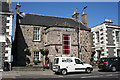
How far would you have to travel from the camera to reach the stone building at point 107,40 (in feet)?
70.1

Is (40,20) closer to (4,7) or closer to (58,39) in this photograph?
(58,39)

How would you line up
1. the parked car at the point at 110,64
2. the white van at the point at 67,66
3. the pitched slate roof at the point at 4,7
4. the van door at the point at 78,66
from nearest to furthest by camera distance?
the white van at the point at 67,66, the van door at the point at 78,66, the parked car at the point at 110,64, the pitched slate roof at the point at 4,7

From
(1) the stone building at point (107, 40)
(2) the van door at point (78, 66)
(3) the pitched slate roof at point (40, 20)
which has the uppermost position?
(3) the pitched slate roof at point (40, 20)

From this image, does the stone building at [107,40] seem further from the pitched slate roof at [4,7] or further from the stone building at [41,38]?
the pitched slate roof at [4,7]

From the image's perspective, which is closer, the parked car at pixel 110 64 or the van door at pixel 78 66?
the van door at pixel 78 66

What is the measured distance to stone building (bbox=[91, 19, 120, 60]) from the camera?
2136 centimetres

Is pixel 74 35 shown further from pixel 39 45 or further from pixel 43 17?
pixel 43 17

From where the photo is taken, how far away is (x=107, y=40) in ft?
70.2

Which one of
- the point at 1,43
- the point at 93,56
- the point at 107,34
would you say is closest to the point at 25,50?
the point at 1,43

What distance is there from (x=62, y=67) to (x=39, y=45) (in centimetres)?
863

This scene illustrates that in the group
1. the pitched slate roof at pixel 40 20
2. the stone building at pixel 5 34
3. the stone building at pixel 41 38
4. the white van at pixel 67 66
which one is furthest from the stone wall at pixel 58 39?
the stone building at pixel 5 34

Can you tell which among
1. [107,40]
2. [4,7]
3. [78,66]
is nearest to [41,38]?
[4,7]

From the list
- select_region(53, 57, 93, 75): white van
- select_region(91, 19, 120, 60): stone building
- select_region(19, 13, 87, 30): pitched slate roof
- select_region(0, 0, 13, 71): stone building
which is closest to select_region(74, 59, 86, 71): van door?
select_region(53, 57, 93, 75): white van

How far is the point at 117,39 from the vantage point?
22391 millimetres
